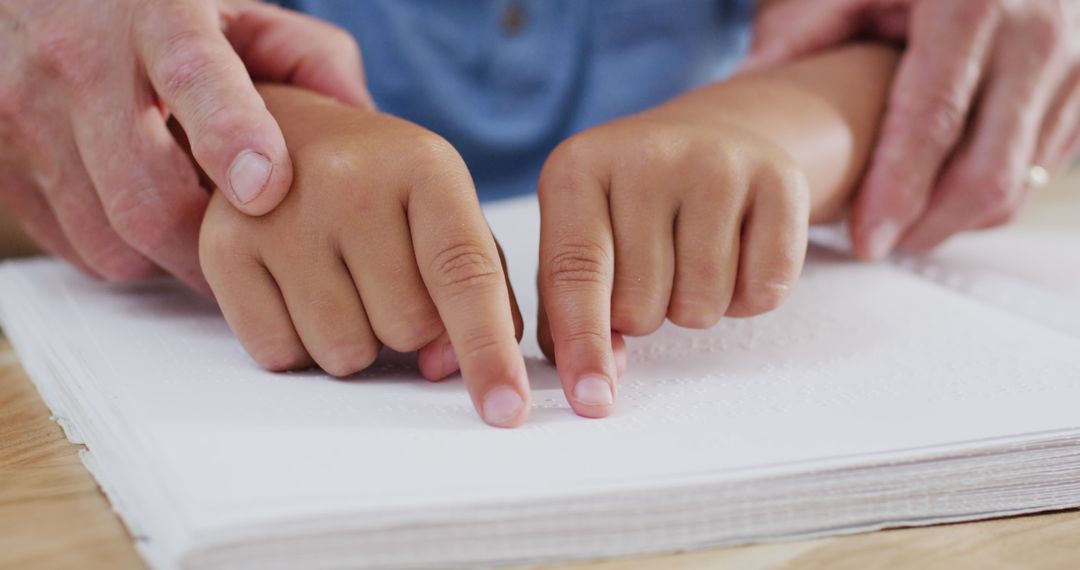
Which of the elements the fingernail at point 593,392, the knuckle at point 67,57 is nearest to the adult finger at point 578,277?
the fingernail at point 593,392

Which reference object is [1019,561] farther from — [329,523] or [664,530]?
[329,523]

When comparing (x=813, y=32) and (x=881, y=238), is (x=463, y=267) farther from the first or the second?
(x=813, y=32)

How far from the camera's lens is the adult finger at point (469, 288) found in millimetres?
399

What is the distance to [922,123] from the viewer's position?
687mm

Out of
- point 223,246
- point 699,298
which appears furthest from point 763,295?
point 223,246

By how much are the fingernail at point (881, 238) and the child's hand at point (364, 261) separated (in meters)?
0.34

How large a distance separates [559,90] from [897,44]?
1.08 ft

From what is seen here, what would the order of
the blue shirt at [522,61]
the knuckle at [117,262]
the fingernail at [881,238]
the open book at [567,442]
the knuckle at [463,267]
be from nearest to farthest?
the open book at [567,442] < the knuckle at [463,267] < the knuckle at [117,262] < the fingernail at [881,238] < the blue shirt at [522,61]

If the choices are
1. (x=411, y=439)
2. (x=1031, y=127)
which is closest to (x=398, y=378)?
(x=411, y=439)

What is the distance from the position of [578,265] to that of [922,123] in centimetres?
37

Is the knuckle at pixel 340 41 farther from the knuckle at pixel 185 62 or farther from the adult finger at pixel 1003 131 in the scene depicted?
the adult finger at pixel 1003 131

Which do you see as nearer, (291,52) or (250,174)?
(250,174)

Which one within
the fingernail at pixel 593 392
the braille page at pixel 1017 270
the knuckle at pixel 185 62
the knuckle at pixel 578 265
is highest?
the knuckle at pixel 185 62

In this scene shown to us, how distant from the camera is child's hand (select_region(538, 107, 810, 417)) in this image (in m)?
0.46
